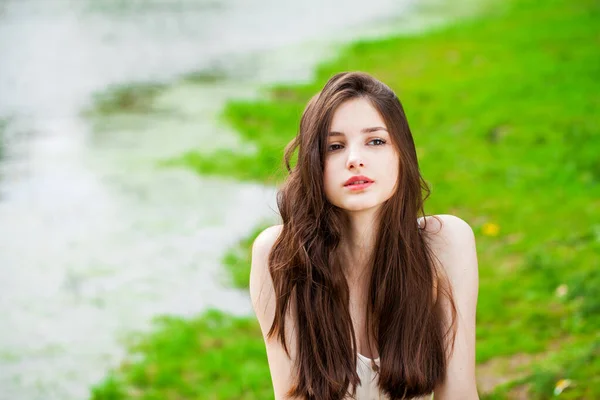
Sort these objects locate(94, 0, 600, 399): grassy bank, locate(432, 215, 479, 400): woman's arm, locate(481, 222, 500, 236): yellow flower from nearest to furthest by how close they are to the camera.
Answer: locate(432, 215, 479, 400): woman's arm, locate(94, 0, 600, 399): grassy bank, locate(481, 222, 500, 236): yellow flower

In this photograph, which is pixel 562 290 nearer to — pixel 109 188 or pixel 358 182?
pixel 358 182

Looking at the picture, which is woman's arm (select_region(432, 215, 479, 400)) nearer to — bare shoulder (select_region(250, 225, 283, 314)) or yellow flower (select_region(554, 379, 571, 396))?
bare shoulder (select_region(250, 225, 283, 314))

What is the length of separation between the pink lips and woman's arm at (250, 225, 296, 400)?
1.09 feet

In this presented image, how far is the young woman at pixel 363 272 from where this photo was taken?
2.31 m

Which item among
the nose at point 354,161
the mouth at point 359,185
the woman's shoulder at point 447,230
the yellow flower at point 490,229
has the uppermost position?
the yellow flower at point 490,229

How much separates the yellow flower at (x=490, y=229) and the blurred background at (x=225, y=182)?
7 cm

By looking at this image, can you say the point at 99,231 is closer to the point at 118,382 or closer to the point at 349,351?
the point at 118,382

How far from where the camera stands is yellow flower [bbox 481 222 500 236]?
5559 mm

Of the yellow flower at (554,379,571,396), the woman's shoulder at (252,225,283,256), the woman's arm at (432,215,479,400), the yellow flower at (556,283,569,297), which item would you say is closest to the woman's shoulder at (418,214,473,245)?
the woman's arm at (432,215,479,400)

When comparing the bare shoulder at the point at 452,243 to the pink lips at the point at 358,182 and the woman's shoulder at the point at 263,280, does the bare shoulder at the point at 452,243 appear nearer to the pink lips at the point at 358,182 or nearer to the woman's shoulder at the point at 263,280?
the pink lips at the point at 358,182

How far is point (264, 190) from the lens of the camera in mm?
6906

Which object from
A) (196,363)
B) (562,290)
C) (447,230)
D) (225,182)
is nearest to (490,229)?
(562,290)

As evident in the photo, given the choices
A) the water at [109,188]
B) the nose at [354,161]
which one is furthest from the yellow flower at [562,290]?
the nose at [354,161]

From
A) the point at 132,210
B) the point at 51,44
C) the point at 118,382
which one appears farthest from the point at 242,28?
the point at 118,382
